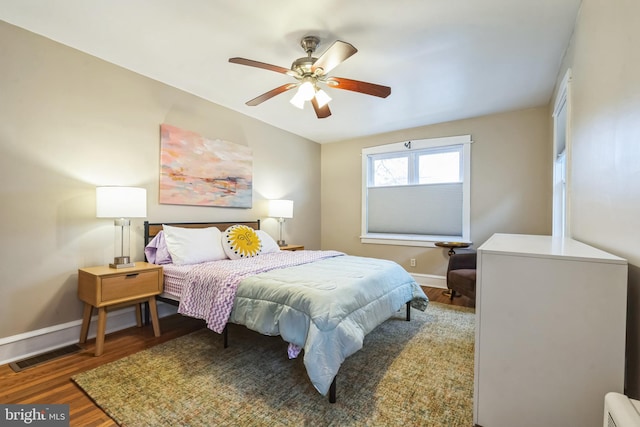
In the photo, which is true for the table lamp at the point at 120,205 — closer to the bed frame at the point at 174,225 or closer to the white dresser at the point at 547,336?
the bed frame at the point at 174,225

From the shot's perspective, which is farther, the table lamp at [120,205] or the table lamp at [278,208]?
the table lamp at [278,208]

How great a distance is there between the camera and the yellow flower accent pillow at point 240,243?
3.14 metres

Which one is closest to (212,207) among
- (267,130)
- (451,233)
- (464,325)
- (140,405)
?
(267,130)

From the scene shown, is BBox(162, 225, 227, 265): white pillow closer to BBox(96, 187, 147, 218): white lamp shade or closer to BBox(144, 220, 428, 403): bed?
BBox(144, 220, 428, 403): bed

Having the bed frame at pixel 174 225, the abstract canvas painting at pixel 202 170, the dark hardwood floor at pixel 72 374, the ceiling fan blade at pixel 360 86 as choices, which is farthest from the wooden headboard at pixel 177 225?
the ceiling fan blade at pixel 360 86

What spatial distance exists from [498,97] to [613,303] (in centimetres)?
302

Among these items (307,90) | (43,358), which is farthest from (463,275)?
(43,358)

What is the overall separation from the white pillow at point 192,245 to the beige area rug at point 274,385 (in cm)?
74

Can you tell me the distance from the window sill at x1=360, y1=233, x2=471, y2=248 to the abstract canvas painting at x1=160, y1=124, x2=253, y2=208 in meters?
2.16

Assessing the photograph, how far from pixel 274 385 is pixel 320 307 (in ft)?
2.10

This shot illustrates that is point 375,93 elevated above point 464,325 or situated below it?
above

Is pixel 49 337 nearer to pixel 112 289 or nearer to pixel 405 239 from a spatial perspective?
pixel 112 289

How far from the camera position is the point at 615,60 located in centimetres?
133

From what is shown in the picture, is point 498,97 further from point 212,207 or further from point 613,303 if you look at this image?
point 212,207
